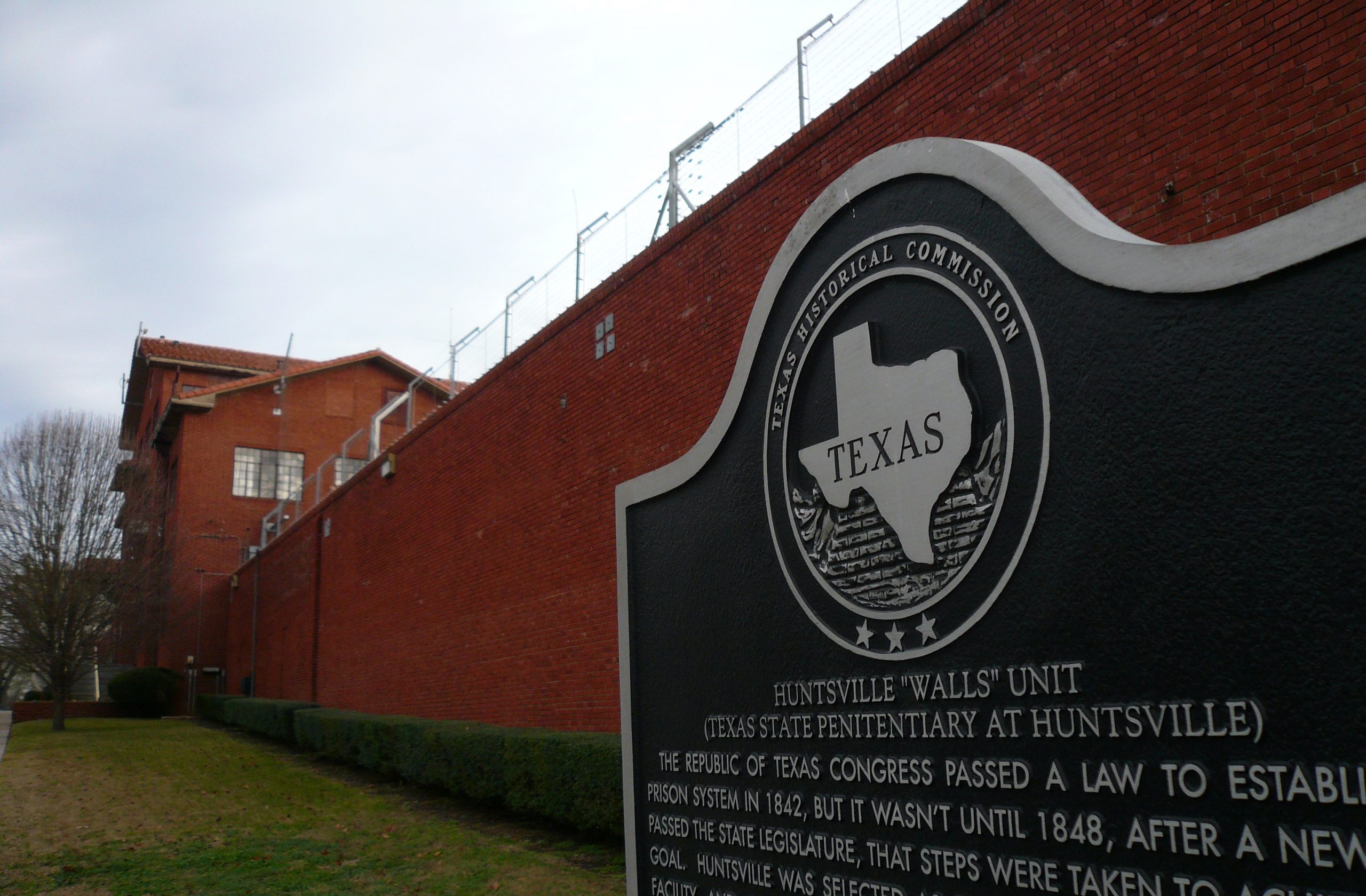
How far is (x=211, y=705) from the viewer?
95.2 feet

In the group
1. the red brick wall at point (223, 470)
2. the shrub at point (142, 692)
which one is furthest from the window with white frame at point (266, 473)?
the shrub at point (142, 692)

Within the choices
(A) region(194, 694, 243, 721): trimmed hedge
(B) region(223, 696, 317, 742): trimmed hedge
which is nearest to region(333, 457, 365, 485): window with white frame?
(A) region(194, 694, 243, 721): trimmed hedge

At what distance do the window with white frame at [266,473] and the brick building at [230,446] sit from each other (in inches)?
1.4

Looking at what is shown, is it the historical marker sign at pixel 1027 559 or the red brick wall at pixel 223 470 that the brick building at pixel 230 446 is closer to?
the red brick wall at pixel 223 470

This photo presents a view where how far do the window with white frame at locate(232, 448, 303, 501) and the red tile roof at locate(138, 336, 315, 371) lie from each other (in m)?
3.10

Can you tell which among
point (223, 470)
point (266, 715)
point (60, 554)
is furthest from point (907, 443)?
point (223, 470)

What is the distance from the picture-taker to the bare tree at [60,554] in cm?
2309

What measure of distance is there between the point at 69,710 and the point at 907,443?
34.4m

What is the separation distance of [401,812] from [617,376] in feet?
18.1

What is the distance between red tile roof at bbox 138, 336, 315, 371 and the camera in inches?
1447

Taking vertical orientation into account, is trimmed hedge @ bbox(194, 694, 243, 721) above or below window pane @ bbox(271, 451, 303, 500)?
below

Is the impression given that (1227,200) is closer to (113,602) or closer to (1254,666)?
(1254,666)

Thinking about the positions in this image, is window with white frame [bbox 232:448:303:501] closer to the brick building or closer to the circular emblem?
the brick building

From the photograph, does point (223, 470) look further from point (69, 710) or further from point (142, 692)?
point (69, 710)
